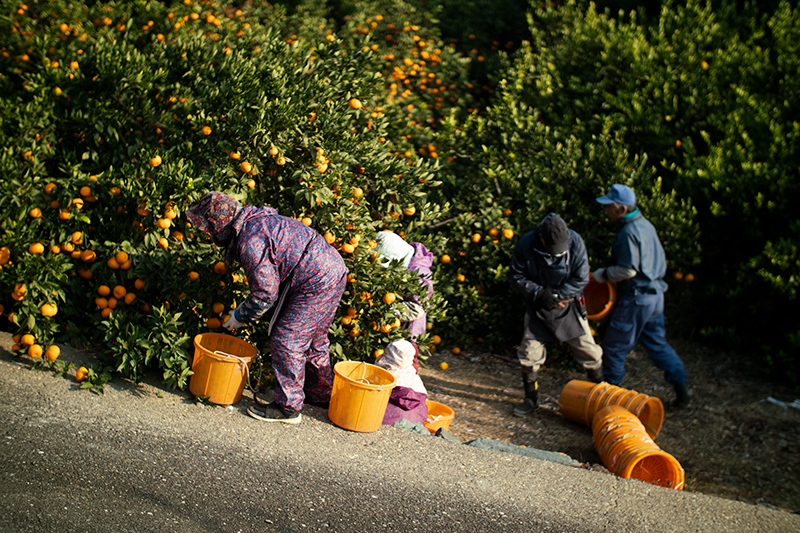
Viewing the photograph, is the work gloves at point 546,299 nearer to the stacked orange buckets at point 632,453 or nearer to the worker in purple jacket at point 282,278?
the stacked orange buckets at point 632,453

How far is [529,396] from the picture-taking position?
5.01 m

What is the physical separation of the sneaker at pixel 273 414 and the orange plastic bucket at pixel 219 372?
0.15 metres

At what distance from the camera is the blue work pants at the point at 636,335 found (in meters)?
4.92

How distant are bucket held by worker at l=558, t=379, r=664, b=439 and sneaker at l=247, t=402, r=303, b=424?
232cm

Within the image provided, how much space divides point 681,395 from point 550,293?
65.0 inches

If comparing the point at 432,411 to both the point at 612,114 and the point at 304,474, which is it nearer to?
the point at 304,474

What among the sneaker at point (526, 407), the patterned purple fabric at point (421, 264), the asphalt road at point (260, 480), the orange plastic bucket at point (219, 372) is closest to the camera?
the asphalt road at point (260, 480)

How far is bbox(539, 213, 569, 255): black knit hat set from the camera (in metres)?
4.55

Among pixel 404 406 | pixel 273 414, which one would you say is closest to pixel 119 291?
pixel 273 414

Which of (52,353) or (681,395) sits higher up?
(681,395)

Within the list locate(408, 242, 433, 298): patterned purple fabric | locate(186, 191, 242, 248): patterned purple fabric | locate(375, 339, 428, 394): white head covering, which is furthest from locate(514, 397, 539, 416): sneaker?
locate(186, 191, 242, 248): patterned purple fabric

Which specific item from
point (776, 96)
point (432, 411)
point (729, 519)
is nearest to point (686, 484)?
point (729, 519)

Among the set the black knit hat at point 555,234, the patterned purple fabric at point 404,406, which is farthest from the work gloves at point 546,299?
the patterned purple fabric at point 404,406

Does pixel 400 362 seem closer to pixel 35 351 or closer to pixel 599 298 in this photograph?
pixel 599 298
